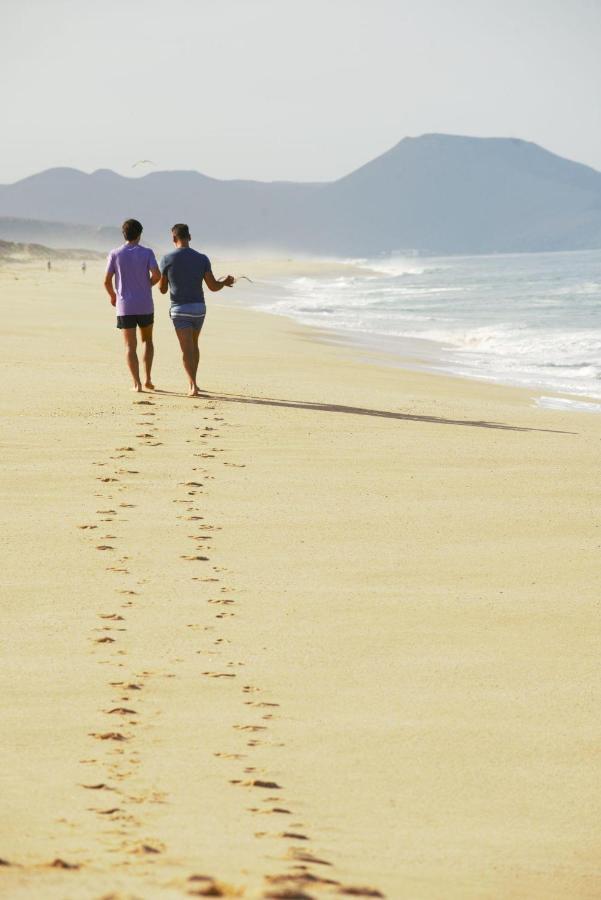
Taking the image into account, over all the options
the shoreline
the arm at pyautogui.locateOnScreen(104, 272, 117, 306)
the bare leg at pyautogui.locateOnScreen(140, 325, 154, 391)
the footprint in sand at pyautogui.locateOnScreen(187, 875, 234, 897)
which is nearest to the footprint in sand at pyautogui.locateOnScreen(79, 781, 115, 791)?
the footprint in sand at pyautogui.locateOnScreen(187, 875, 234, 897)

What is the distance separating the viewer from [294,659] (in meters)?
4.50

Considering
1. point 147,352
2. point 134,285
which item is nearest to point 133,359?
point 147,352

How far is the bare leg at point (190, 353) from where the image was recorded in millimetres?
10203

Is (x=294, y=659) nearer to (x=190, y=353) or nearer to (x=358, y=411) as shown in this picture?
(x=358, y=411)

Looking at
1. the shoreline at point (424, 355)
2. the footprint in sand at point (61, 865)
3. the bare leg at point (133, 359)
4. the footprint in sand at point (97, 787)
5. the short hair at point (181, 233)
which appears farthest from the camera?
A: the shoreline at point (424, 355)

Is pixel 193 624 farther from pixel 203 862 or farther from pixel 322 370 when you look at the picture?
pixel 322 370

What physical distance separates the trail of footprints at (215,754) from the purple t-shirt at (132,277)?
4.06 metres

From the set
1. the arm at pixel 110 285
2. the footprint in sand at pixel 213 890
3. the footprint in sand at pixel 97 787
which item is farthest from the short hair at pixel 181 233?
the footprint in sand at pixel 213 890

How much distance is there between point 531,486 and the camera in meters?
7.56

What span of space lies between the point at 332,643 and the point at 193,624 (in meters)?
0.54

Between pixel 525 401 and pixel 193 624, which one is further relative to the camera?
pixel 525 401

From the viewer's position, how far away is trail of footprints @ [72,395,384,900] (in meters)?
2.68

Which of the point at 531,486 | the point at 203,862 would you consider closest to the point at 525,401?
the point at 531,486

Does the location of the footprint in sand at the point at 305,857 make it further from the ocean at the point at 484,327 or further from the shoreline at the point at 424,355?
the ocean at the point at 484,327
